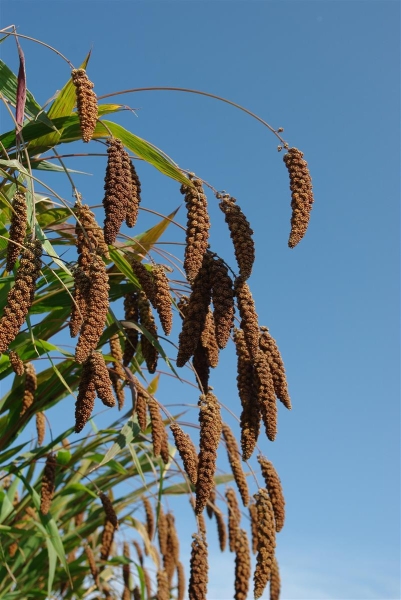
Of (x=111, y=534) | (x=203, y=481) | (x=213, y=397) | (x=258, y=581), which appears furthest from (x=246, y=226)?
(x=111, y=534)

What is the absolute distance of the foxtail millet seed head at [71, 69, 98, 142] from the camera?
2.26 m

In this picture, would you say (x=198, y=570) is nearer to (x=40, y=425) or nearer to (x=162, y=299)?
(x=162, y=299)

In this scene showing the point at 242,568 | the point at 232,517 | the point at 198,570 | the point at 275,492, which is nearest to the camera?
the point at 198,570

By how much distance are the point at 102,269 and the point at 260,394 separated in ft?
2.53

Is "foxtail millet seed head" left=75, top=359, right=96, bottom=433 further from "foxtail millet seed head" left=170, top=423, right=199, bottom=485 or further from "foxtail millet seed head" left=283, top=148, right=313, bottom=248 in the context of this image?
"foxtail millet seed head" left=283, top=148, right=313, bottom=248

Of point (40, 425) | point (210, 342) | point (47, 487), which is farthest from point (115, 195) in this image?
point (40, 425)

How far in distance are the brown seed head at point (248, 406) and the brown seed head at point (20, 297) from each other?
0.94 m

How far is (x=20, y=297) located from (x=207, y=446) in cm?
91

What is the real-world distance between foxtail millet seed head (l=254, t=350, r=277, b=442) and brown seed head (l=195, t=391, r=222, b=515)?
0.19 meters

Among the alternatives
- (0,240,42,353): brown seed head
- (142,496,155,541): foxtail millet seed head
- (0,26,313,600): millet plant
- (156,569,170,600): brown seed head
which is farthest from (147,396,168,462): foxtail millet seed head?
(142,496,155,541): foxtail millet seed head

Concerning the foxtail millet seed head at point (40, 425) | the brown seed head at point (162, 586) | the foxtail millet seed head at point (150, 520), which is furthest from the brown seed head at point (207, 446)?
the foxtail millet seed head at point (150, 520)

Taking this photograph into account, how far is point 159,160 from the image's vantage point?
270 centimetres

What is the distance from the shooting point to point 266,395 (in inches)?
101

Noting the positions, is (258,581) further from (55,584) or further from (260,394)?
(55,584)
